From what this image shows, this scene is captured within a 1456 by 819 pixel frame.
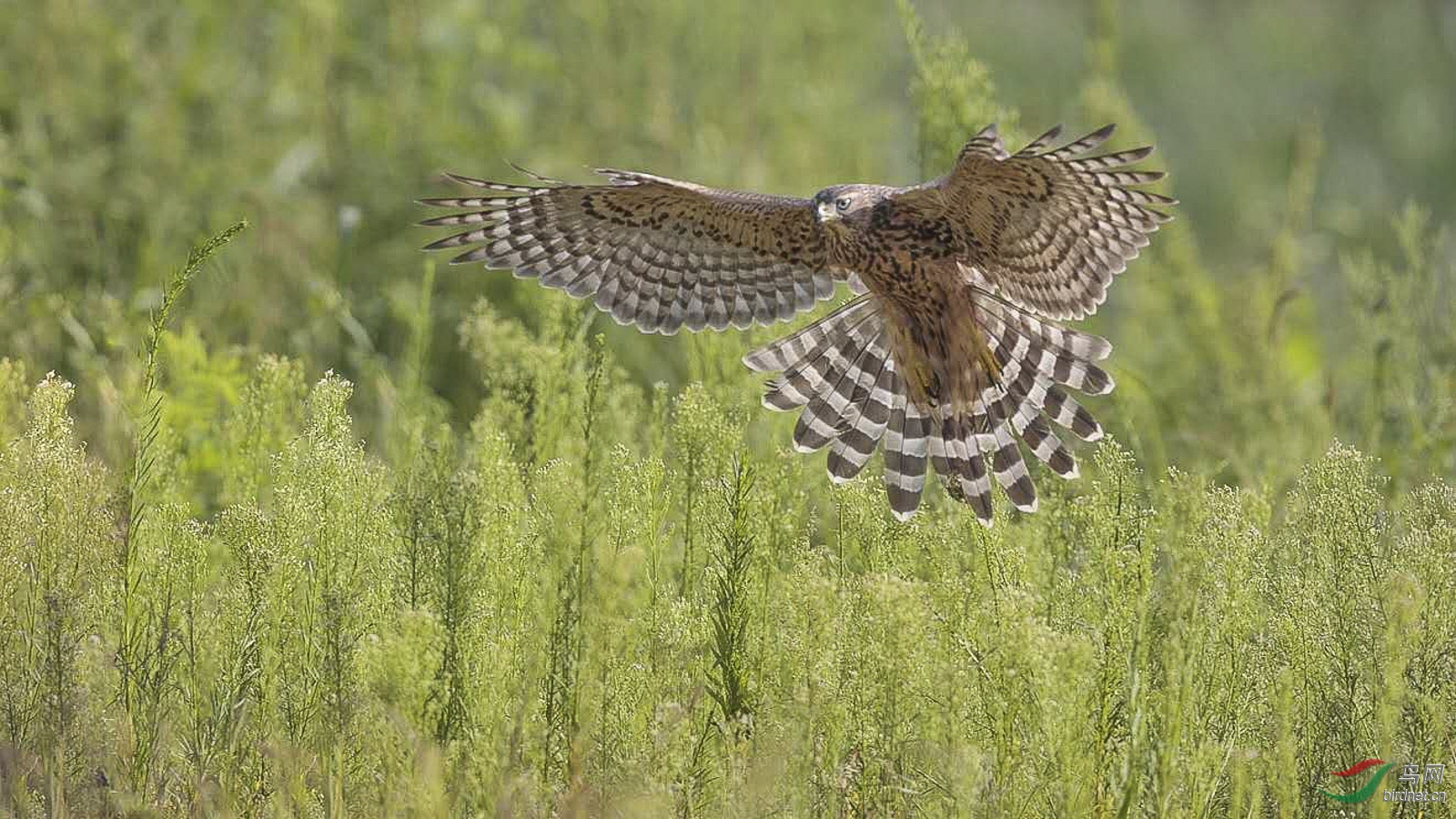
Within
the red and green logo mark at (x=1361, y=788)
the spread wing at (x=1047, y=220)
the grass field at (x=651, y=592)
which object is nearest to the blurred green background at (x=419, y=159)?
the grass field at (x=651, y=592)

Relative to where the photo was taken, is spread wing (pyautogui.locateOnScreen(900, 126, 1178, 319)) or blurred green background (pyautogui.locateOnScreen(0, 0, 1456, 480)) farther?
blurred green background (pyautogui.locateOnScreen(0, 0, 1456, 480))

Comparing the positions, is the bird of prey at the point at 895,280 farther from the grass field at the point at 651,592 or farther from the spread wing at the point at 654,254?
the grass field at the point at 651,592

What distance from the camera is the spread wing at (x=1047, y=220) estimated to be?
4496mm

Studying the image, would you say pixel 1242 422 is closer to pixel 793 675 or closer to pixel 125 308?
pixel 793 675

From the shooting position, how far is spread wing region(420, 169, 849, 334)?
531cm

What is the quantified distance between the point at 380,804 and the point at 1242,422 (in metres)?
4.06

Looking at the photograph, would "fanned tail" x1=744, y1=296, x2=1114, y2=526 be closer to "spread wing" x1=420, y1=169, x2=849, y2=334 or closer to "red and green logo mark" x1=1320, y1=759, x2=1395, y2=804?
"spread wing" x1=420, y1=169, x2=849, y2=334

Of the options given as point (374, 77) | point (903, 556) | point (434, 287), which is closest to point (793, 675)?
point (903, 556)

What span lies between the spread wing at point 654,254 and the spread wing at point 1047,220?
0.61m

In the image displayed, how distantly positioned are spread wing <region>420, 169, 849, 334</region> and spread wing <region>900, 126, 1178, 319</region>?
2.01ft

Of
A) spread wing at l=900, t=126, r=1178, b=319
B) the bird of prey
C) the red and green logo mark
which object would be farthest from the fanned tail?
the red and green logo mark

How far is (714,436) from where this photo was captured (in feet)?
13.6

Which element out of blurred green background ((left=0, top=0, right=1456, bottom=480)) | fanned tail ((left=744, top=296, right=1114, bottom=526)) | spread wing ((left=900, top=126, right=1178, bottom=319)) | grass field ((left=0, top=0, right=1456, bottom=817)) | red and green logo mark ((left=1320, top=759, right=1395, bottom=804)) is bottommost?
red and green logo mark ((left=1320, top=759, right=1395, bottom=804))

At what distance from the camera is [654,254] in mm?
5422
